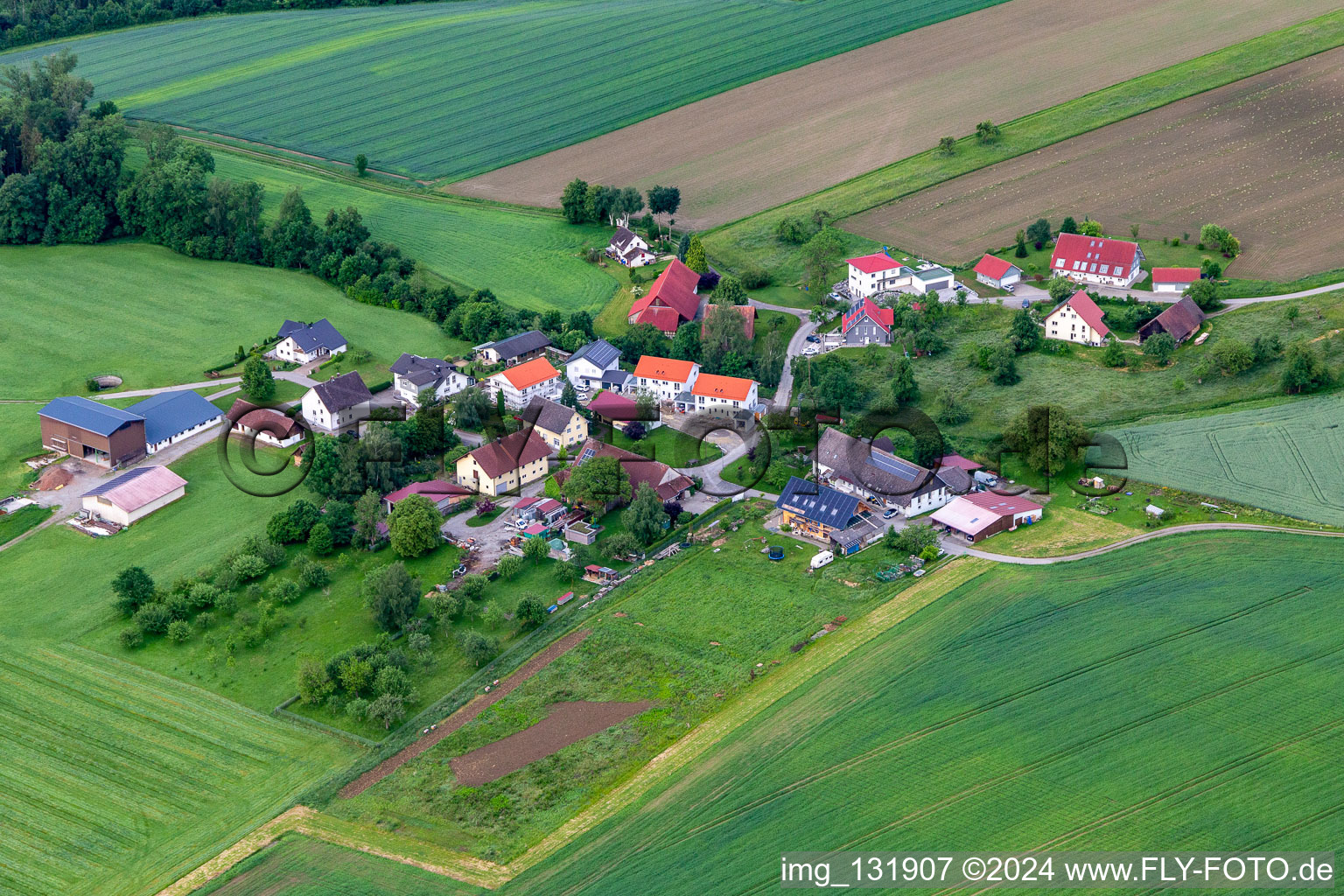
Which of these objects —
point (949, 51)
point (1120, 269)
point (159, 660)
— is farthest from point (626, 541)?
point (949, 51)

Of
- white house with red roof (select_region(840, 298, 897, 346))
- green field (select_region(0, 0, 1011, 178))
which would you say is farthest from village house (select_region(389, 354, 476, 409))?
green field (select_region(0, 0, 1011, 178))

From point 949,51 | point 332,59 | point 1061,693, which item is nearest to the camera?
point 1061,693

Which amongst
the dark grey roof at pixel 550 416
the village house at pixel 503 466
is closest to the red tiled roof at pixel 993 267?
the dark grey roof at pixel 550 416

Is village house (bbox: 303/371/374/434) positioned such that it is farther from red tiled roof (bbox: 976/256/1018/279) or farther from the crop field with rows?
red tiled roof (bbox: 976/256/1018/279)

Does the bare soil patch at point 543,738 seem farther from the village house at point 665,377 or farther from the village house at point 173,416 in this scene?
the village house at point 173,416

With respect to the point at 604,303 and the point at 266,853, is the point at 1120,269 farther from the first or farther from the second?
the point at 266,853

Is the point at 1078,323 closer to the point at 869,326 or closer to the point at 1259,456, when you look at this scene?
the point at 869,326
